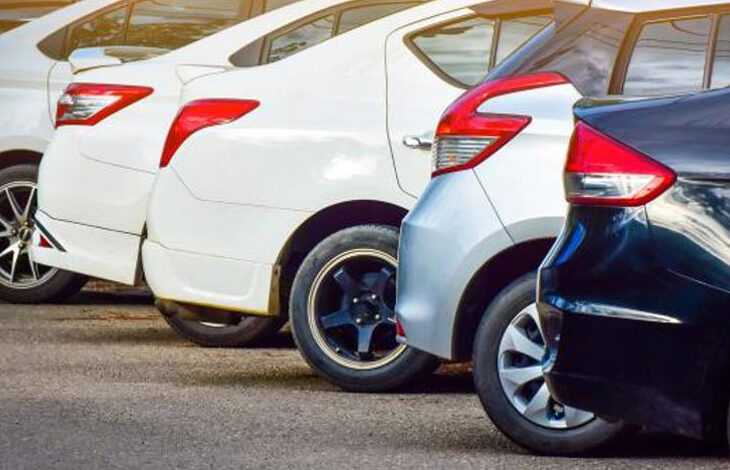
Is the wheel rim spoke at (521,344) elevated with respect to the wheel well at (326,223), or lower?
elevated

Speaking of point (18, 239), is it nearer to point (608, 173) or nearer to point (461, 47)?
point (461, 47)

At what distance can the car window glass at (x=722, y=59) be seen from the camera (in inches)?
276

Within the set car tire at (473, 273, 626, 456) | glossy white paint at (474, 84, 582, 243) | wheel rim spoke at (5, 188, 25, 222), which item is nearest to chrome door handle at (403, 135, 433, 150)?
glossy white paint at (474, 84, 582, 243)

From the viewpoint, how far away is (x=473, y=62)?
927 cm

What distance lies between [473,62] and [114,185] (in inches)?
85.1

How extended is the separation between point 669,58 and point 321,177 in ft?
7.50

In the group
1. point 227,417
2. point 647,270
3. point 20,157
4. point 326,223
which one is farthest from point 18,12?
point 647,270

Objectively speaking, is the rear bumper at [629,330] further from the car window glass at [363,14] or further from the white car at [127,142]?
the car window glass at [363,14]

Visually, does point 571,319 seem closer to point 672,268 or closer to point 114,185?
point 672,268

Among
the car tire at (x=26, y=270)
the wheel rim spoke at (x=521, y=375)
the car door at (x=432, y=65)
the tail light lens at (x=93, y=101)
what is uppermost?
the car door at (x=432, y=65)

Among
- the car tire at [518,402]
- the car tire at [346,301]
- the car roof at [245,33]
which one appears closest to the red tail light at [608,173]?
the car tire at [518,402]

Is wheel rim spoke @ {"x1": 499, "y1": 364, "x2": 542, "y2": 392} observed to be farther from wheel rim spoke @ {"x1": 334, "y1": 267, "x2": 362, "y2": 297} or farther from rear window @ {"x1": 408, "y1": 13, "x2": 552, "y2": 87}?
rear window @ {"x1": 408, "y1": 13, "x2": 552, "y2": 87}

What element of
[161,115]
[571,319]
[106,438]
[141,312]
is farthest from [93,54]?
[571,319]

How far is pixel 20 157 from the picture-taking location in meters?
13.1
